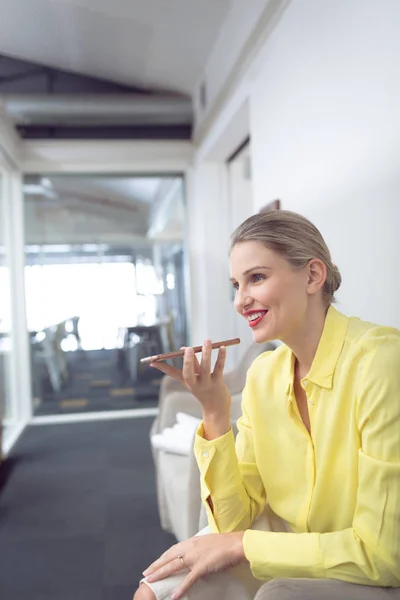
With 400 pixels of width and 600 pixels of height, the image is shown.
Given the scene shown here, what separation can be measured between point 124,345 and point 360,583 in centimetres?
475

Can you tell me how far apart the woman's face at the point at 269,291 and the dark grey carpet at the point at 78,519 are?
1595 mm

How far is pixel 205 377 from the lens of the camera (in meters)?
1.25

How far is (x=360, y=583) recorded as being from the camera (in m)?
1.04

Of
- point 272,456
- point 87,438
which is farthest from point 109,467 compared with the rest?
point 272,456

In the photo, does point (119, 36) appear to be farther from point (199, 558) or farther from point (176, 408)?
point (199, 558)

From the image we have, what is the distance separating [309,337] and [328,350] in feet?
0.23

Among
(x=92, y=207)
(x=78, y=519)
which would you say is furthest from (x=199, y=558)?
(x=92, y=207)

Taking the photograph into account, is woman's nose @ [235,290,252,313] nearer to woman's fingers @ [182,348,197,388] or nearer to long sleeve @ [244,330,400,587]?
woman's fingers @ [182,348,197,388]

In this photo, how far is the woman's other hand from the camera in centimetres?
115

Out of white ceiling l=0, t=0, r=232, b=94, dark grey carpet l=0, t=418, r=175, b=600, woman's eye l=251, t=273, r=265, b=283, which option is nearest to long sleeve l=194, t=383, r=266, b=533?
woman's eye l=251, t=273, r=265, b=283

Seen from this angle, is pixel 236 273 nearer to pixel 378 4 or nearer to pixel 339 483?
pixel 339 483

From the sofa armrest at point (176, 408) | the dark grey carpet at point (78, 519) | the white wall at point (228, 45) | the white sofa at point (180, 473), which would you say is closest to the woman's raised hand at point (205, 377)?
the white sofa at point (180, 473)

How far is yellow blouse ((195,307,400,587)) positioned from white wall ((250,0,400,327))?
63 centimetres

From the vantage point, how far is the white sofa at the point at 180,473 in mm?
2041
